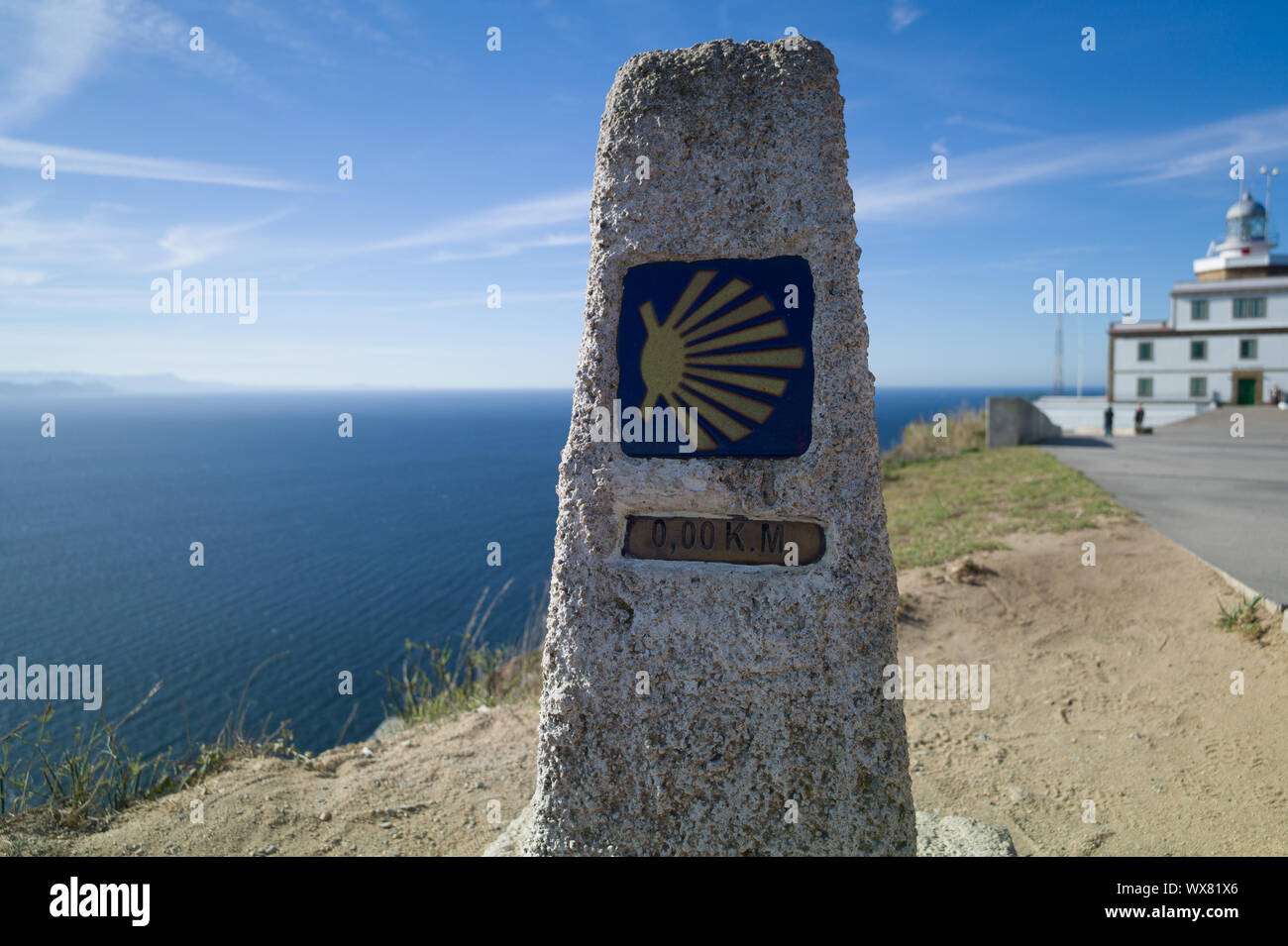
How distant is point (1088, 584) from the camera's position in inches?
267

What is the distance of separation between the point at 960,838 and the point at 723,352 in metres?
2.38

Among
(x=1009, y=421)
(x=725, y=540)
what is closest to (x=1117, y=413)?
(x=1009, y=421)

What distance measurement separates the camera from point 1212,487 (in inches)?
426

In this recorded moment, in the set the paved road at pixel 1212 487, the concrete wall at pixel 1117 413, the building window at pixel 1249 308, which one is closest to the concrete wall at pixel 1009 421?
the paved road at pixel 1212 487

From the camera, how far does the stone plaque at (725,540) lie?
2.78 m

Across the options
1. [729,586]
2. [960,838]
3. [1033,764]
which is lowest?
[1033,764]

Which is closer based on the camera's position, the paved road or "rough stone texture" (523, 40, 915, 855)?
"rough stone texture" (523, 40, 915, 855)

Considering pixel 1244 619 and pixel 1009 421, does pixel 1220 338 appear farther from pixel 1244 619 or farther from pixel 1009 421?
pixel 1244 619

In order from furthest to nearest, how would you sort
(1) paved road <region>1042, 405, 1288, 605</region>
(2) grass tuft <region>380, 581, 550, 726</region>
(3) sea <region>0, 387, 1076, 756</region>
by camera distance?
1. (3) sea <region>0, 387, 1076, 756</region>
2. (1) paved road <region>1042, 405, 1288, 605</region>
3. (2) grass tuft <region>380, 581, 550, 726</region>

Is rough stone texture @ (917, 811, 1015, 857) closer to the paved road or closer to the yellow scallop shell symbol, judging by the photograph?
the yellow scallop shell symbol

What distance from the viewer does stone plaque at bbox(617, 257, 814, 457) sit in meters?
2.82

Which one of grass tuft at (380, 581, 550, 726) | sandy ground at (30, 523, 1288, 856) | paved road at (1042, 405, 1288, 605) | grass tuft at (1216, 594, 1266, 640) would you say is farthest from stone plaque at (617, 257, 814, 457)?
paved road at (1042, 405, 1288, 605)

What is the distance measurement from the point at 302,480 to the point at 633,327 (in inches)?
1726
